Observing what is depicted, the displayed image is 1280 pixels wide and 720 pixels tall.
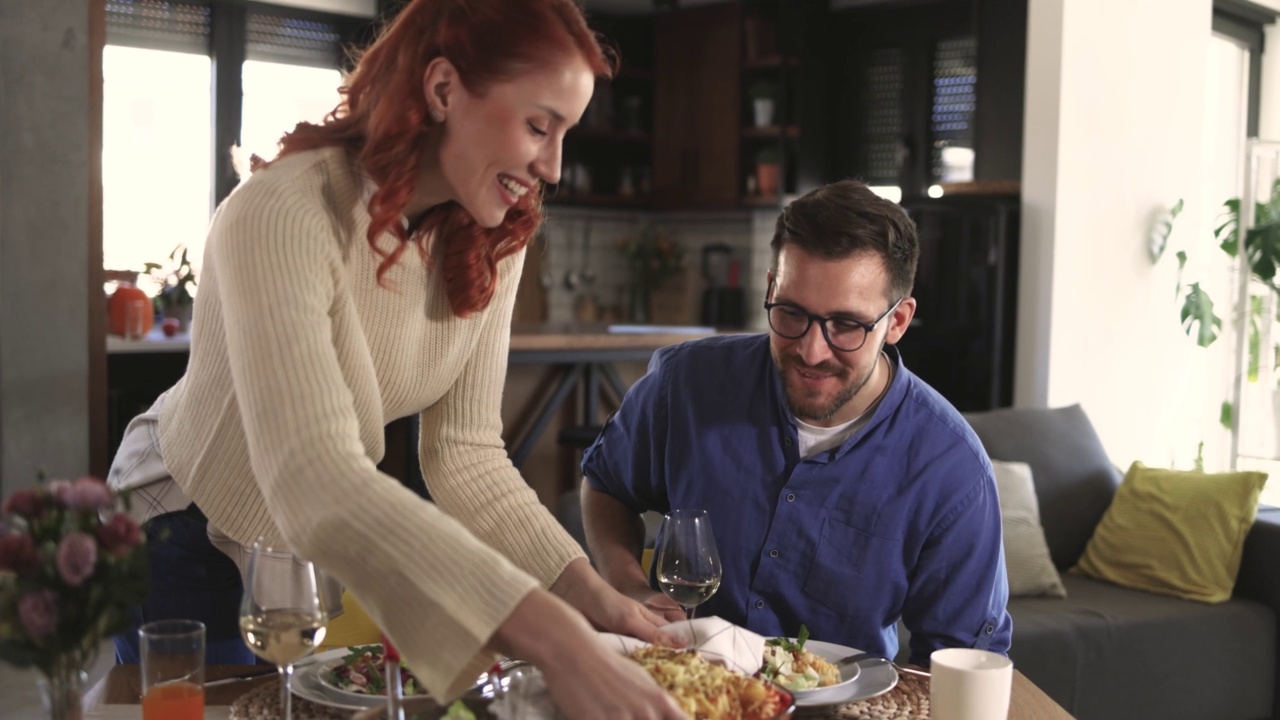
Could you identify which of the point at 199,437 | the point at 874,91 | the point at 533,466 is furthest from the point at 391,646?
the point at 874,91

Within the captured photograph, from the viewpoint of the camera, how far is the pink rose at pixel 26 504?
0.94 meters

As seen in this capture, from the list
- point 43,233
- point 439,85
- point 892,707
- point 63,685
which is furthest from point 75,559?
point 43,233

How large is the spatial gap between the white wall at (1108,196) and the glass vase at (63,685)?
15.7 ft

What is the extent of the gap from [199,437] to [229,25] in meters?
5.95

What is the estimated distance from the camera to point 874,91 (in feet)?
24.2

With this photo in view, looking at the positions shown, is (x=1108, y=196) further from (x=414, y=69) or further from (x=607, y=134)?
(x=414, y=69)

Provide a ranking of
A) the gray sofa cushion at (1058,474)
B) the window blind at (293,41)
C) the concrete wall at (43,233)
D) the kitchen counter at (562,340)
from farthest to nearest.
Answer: the window blind at (293,41), the kitchen counter at (562,340), the gray sofa cushion at (1058,474), the concrete wall at (43,233)

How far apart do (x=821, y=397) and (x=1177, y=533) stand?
7.94 feet

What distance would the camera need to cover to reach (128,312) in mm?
4980

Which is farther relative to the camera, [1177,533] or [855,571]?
[1177,533]

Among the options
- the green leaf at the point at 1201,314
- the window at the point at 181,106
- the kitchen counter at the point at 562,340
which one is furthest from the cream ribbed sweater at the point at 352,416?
the window at the point at 181,106

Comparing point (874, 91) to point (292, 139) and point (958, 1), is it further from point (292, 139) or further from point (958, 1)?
point (292, 139)

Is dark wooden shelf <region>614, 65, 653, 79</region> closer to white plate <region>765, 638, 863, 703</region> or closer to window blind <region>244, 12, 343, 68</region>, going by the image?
window blind <region>244, 12, 343, 68</region>

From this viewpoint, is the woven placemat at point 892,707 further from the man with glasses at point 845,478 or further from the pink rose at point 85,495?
the pink rose at point 85,495
